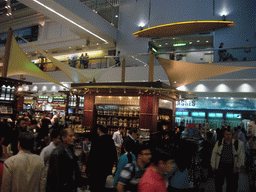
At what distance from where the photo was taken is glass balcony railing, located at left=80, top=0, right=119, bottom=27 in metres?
15.6

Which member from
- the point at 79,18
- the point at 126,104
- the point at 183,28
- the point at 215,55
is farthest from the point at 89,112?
the point at 183,28

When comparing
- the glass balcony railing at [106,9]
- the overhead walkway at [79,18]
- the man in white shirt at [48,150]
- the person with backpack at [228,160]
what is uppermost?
the glass balcony railing at [106,9]

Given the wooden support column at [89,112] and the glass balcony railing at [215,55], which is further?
the glass balcony railing at [215,55]

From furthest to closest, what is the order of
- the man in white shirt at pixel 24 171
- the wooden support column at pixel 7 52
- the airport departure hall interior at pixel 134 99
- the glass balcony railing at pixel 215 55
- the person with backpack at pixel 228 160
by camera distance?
the glass balcony railing at pixel 215 55 → the wooden support column at pixel 7 52 → the person with backpack at pixel 228 160 → the airport departure hall interior at pixel 134 99 → the man in white shirt at pixel 24 171

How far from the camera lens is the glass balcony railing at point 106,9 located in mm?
15604

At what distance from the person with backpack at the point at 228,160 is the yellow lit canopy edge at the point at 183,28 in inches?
463

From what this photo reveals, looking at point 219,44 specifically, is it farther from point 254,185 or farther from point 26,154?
point 26,154

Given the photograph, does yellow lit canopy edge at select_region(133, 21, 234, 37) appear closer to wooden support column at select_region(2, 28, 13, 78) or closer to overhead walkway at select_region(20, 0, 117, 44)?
overhead walkway at select_region(20, 0, 117, 44)

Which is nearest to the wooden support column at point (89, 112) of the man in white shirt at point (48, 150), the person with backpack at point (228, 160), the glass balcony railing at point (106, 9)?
the person with backpack at point (228, 160)

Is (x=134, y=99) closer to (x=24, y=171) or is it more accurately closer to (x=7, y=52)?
(x=7, y=52)

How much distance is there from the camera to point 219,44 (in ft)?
48.1

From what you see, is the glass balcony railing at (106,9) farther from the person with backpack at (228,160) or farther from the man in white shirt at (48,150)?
the man in white shirt at (48,150)

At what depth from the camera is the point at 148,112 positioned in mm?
9227

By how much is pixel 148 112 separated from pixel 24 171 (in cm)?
725
